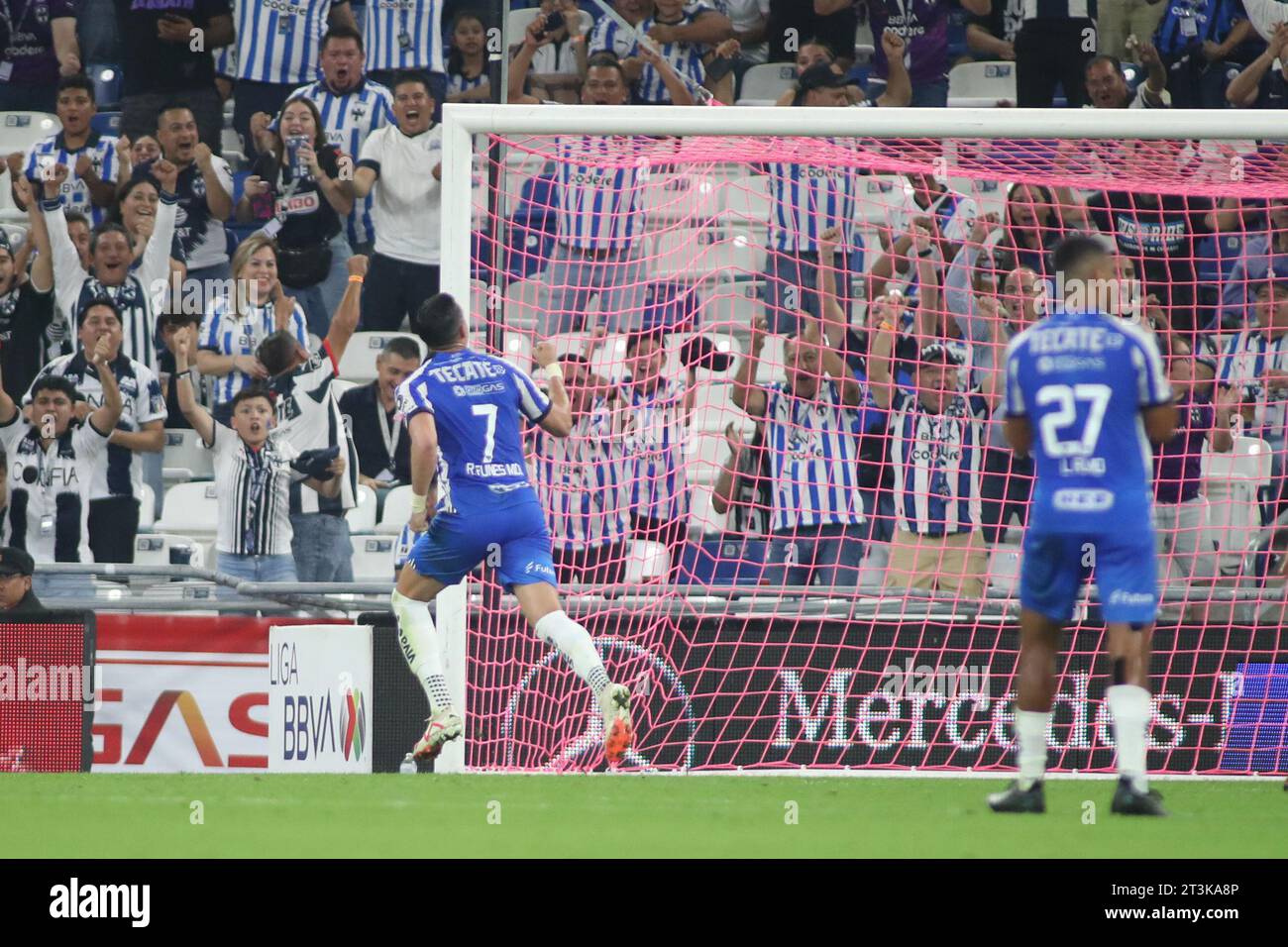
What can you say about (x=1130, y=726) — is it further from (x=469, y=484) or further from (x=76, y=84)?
(x=76, y=84)

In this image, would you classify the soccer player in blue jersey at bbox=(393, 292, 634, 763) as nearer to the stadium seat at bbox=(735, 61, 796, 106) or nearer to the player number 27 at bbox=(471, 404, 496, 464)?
the player number 27 at bbox=(471, 404, 496, 464)

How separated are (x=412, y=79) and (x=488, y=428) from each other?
5988mm

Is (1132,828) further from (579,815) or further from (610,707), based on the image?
(610,707)

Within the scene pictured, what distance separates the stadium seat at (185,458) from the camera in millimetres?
12195

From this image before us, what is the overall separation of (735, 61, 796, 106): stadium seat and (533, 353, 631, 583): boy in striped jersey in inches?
167

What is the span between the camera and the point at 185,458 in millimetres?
12297

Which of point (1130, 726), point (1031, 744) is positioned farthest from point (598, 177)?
point (1130, 726)

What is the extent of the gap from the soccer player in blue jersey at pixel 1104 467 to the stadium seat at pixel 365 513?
265 inches

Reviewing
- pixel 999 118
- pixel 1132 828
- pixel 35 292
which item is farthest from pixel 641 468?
pixel 35 292

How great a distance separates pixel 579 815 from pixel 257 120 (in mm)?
8270

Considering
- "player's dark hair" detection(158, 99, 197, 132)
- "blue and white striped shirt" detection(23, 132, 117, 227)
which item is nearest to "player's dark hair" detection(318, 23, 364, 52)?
"player's dark hair" detection(158, 99, 197, 132)

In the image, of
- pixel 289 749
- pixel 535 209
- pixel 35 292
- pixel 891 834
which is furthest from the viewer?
pixel 35 292

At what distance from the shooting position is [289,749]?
867 cm

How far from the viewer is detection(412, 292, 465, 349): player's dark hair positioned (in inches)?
275
